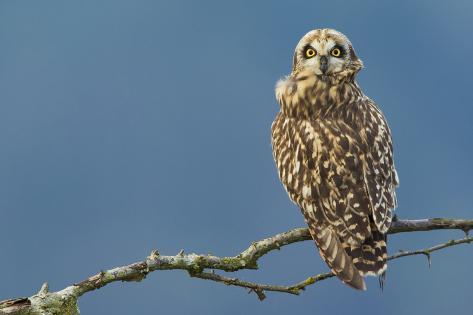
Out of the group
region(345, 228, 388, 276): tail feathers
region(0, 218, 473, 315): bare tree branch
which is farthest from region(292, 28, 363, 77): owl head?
region(345, 228, 388, 276): tail feathers

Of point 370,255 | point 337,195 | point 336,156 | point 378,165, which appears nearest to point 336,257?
point 370,255

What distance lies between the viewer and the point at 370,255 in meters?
5.60

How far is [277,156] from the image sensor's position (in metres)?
6.54

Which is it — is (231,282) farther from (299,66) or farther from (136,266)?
(299,66)

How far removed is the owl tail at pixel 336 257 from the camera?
543cm

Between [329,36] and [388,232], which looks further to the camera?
[329,36]

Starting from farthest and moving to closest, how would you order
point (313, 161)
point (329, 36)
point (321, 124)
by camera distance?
point (329, 36), point (321, 124), point (313, 161)

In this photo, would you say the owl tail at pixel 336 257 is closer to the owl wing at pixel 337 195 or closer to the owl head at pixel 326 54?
the owl wing at pixel 337 195

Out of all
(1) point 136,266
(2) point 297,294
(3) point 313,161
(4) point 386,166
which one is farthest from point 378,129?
(1) point 136,266

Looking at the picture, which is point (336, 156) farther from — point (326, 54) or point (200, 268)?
point (200, 268)

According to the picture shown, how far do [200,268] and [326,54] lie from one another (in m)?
2.92

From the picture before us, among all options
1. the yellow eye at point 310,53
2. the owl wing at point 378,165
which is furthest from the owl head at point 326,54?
the owl wing at point 378,165

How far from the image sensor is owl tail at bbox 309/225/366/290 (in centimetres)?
543

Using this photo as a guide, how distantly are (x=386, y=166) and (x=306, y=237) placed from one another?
1.04 meters
